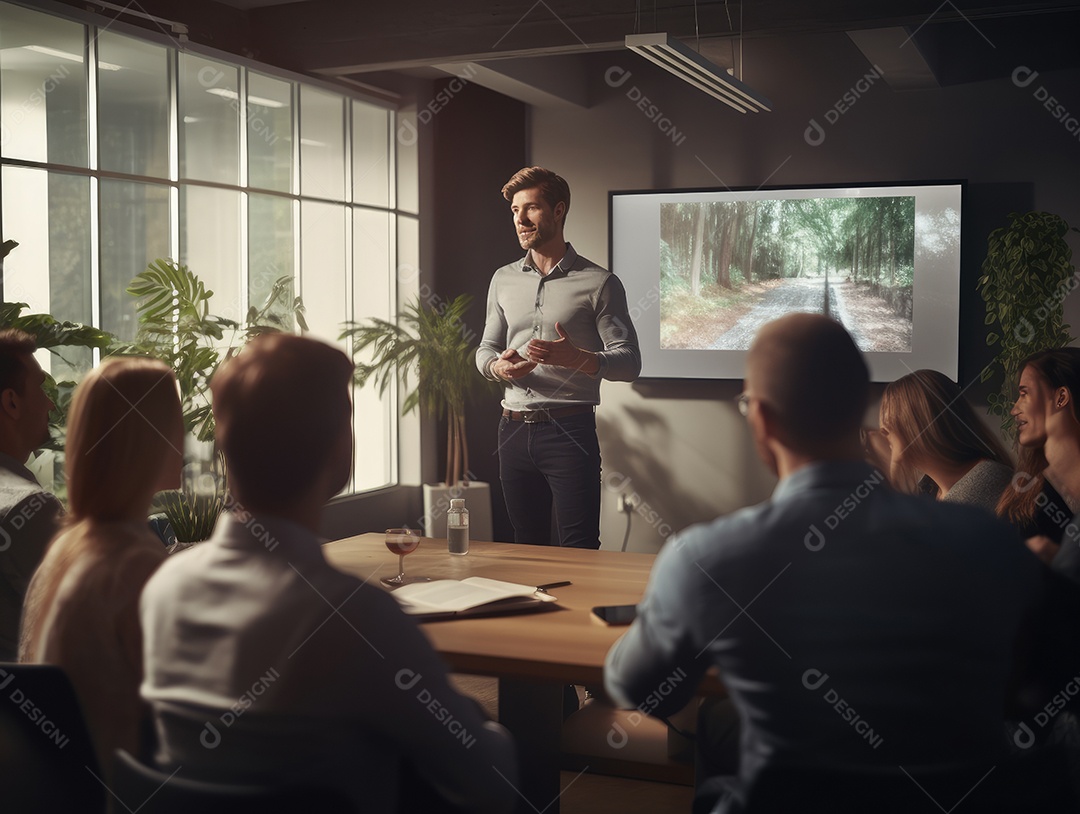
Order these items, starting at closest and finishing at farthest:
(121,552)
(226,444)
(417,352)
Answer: (226,444), (121,552), (417,352)

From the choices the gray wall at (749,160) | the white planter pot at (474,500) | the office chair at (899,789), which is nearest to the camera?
the office chair at (899,789)

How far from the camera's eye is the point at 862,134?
578cm

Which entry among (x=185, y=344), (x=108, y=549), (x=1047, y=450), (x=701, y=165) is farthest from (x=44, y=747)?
(x=701, y=165)

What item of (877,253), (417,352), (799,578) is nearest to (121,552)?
(799,578)

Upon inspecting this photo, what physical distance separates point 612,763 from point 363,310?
416cm

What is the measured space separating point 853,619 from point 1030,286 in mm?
4443

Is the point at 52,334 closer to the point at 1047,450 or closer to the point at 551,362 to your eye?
the point at 551,362

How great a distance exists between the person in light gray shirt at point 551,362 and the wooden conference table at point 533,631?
33.1 inches

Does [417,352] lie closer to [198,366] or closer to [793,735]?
[198,366]

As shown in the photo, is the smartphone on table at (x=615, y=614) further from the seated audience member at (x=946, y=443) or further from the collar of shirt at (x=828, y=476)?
the seated audience member at (x=946, y=443)

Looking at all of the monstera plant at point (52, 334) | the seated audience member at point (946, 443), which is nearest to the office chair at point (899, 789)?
the seated audience member at point (946, 443)

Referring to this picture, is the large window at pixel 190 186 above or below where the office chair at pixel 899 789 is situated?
above

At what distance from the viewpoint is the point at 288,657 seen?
3.99ft

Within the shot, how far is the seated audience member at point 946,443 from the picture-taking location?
247cm
